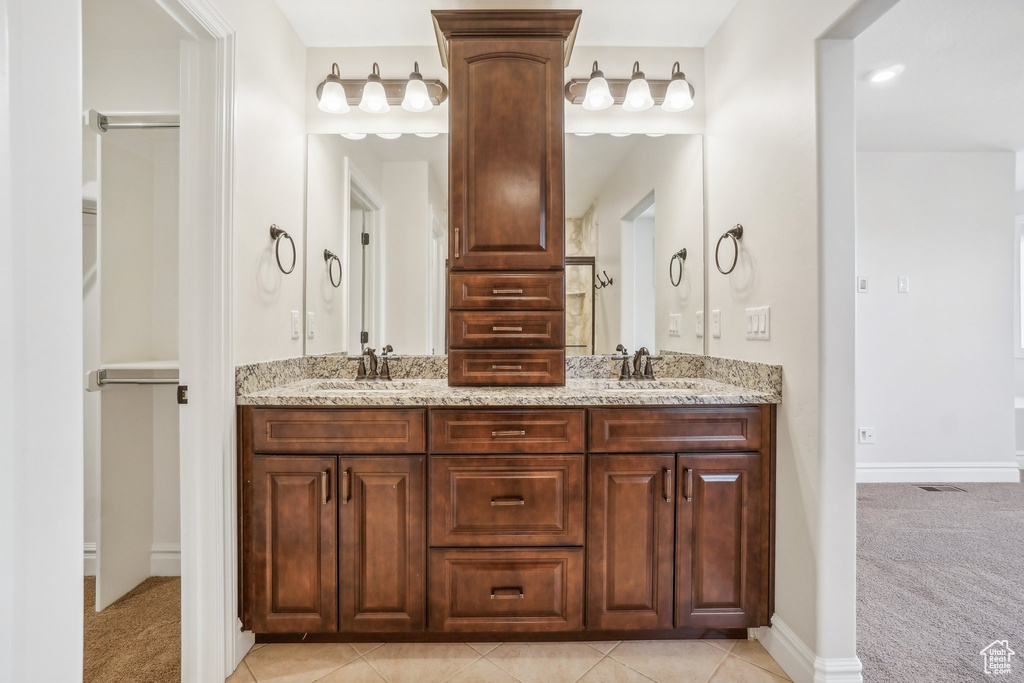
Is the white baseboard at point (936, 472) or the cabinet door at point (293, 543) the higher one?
the cabinet door at point (293, 543)

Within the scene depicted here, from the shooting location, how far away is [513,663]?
5.54 ft

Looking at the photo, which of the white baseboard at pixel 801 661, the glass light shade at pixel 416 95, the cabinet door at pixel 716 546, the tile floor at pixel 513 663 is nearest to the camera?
the white baseboard at pixel 801 661

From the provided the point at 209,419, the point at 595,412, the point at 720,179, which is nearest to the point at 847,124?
the point at 720,179

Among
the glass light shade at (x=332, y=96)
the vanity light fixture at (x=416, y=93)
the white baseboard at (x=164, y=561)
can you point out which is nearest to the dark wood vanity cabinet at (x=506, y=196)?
the vanity light fixture at (x=416, y=93)

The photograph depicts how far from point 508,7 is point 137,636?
2.97m

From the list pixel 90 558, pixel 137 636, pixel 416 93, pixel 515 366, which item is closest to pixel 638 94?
pixel 416 93

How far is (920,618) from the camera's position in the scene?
1.92 meters

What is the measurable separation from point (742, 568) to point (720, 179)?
163 centimetres

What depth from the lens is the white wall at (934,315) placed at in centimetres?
365

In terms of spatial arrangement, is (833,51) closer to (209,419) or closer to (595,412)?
(595,412)

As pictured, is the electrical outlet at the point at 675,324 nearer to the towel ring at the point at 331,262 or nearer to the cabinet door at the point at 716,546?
the cabinet door at the point at 716,546

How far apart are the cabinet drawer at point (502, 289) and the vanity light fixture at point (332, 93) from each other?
100 cm
